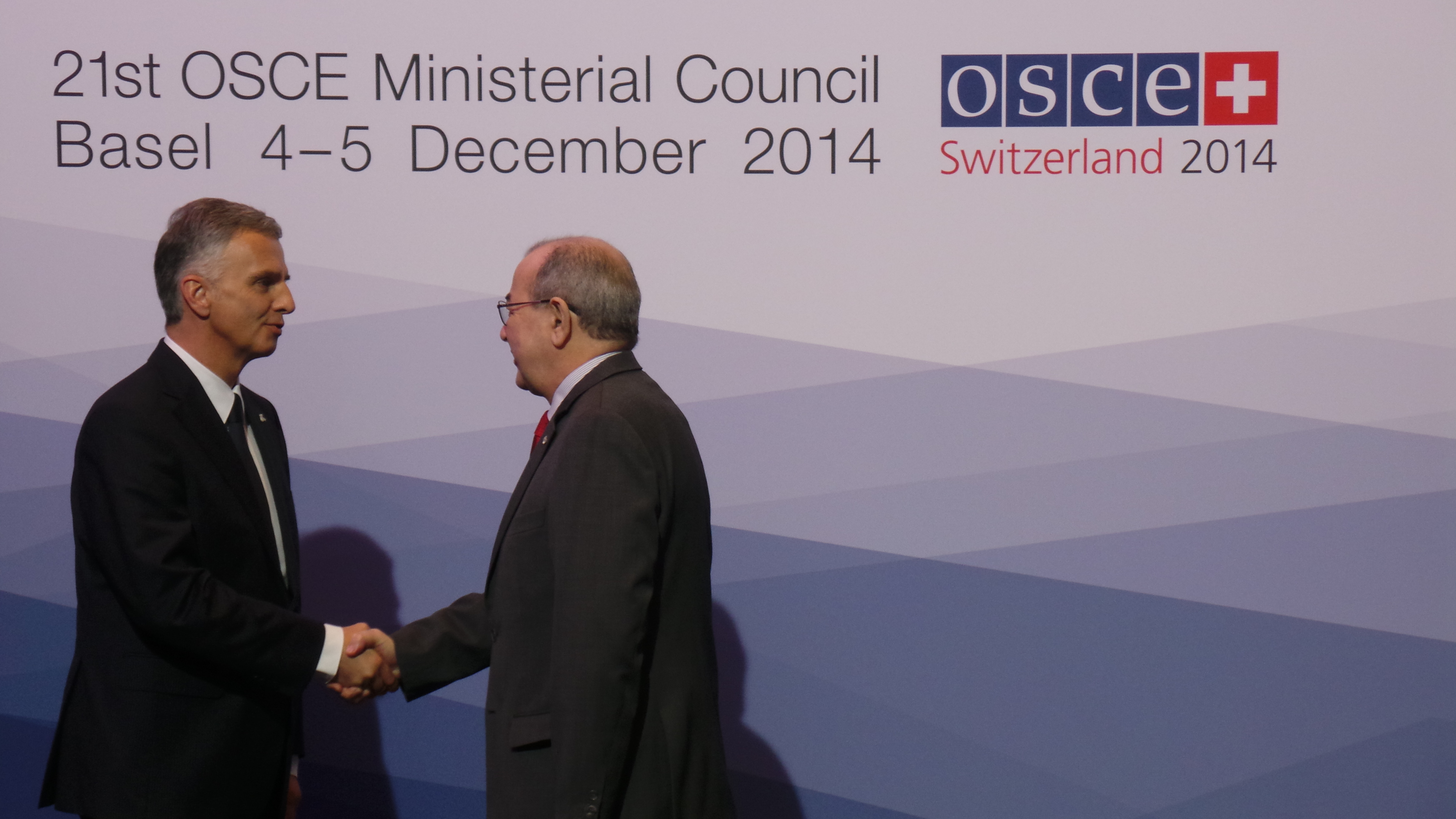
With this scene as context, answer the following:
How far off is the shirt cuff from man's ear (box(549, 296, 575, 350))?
793 millimetres

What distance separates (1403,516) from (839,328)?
158 centimetres

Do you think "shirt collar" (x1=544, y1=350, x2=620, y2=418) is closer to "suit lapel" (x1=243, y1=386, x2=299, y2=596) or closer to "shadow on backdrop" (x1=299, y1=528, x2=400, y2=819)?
"suit lapel" (x1=243, y1=386, x2=299, y2=596)

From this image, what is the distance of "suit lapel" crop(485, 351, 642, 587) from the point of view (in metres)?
2.07

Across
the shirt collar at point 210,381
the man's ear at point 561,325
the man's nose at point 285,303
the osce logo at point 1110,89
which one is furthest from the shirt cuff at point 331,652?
the osce logo at point 1110,89

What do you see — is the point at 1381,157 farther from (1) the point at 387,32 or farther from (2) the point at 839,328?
(1) the point at 387,32

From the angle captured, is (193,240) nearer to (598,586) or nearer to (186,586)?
(186,586)

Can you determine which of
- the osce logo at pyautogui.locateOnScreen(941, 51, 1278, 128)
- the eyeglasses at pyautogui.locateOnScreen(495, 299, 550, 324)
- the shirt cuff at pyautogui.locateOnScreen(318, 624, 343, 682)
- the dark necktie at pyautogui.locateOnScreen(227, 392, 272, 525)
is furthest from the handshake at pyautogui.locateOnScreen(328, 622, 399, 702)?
the osce logo at pyautogui.locateOnScreen(941, 51, 1278, 128)

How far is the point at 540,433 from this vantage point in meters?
2.54

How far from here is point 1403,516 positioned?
10.6 feet

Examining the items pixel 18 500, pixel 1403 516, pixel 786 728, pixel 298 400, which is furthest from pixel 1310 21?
pixel 18 500

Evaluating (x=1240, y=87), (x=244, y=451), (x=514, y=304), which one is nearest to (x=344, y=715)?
(x=244, y=451)

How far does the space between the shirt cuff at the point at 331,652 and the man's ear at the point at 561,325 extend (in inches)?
31.2

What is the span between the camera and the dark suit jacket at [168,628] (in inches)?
84.7

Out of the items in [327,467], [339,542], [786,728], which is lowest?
[786,728]
